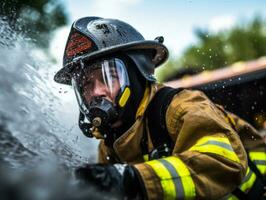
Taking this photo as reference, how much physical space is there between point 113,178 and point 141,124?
3.29 feet

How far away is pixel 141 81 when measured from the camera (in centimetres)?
272

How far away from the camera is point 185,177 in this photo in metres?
1.71

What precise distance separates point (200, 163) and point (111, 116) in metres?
0.72

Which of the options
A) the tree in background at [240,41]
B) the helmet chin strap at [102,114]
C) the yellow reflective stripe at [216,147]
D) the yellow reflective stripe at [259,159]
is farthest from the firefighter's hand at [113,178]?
the tree in background at [240,41]

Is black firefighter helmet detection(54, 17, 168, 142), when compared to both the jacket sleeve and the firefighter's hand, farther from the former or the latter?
the firefighter's hand

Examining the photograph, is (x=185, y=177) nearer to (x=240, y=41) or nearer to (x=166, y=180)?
(x=166, y=180)

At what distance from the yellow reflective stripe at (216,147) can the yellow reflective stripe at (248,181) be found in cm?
61

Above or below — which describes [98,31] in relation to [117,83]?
above

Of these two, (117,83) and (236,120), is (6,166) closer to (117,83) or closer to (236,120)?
(117,83)

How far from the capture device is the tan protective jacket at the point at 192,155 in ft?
5.41

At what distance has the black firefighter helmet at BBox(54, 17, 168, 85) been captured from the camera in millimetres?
2555

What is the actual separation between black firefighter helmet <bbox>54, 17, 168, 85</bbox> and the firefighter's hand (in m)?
1.02

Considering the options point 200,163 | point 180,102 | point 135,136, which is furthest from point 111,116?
point 200,163

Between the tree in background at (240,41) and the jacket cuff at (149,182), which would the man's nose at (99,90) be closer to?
the jacket cuff at (149,182)
